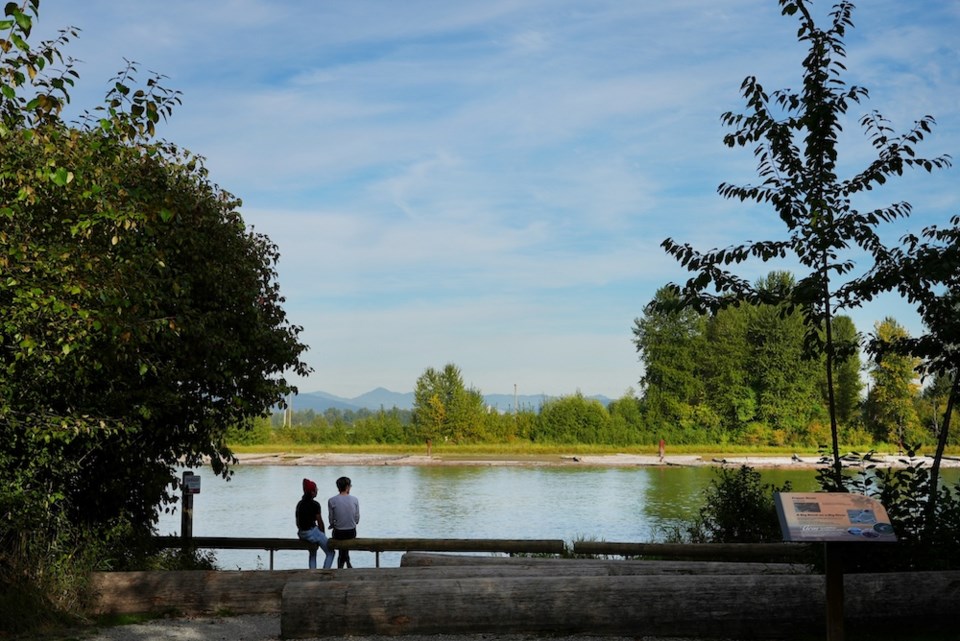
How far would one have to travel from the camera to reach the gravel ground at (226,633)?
10.0 metres

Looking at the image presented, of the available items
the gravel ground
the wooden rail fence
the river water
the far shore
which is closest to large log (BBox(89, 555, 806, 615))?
the gravel ground

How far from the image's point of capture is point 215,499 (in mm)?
37000

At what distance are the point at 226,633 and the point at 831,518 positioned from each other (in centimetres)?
685

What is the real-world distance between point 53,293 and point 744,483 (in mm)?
11592

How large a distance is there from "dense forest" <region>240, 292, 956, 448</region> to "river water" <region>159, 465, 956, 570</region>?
15854mm

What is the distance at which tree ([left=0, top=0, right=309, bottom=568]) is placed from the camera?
31.4 feet

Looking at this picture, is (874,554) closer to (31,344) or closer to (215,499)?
(31,344)

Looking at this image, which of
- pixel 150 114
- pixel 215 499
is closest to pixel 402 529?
pixel 215 499

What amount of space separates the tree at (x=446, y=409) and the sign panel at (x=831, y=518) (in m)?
62.1

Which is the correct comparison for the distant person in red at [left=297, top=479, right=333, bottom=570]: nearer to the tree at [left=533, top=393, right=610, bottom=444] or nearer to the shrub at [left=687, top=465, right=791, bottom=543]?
the shrub at [left=687, top=465, right=791, bottom=543]

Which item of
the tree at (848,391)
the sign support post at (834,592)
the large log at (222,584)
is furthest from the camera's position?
the tree at (848,391)

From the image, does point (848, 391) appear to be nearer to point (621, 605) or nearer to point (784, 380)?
point (784, 380)

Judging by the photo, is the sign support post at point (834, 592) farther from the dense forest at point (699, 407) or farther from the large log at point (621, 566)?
the dense forest at point (699, 407)

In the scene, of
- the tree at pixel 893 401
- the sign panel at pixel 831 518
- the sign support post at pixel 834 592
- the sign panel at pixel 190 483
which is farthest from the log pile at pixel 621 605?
the tree at pixel 893 401
